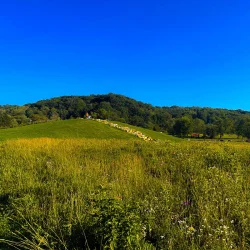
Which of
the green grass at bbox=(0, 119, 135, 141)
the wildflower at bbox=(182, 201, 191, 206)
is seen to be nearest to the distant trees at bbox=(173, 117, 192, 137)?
the green grass at bbox=(0, 119, 135, 141)

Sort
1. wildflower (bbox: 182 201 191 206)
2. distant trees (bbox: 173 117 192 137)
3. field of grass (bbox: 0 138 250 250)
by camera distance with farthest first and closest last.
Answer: distant trees (bbox: 173 117 192 137) → wildflower (bbox: 182 201 191 206) → field of grass (bbox: 0 138 250 250)

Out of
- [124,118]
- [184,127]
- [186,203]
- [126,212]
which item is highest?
[124,118]

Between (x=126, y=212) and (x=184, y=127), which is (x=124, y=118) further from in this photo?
(x=126, y=212)

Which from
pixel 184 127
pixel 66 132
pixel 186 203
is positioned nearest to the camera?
pixel 186 203

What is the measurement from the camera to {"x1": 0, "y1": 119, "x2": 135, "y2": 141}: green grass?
68.1ft

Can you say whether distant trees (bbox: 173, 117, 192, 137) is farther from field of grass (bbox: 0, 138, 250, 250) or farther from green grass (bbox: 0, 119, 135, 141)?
field of grass (bbox: 0, 138, 250, 250)

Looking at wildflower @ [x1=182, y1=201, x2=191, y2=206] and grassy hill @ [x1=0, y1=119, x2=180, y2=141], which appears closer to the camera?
wildflower @ [x1=182, y1=201, x2=191, y2=206]

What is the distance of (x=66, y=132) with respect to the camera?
2198cm

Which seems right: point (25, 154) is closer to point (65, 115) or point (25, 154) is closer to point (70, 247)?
point (70, 247)

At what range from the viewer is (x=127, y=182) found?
515cm

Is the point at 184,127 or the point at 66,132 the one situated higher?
the point at 184,127

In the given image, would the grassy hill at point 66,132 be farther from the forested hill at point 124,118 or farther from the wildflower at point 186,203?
the forested hill at point 124,118

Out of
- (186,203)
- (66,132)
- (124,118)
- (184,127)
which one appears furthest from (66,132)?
(124,118)

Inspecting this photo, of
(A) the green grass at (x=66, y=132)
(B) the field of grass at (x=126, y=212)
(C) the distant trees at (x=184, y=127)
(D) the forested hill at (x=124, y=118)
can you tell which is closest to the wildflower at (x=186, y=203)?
(B) the field of grass at (x=126, y=212)
